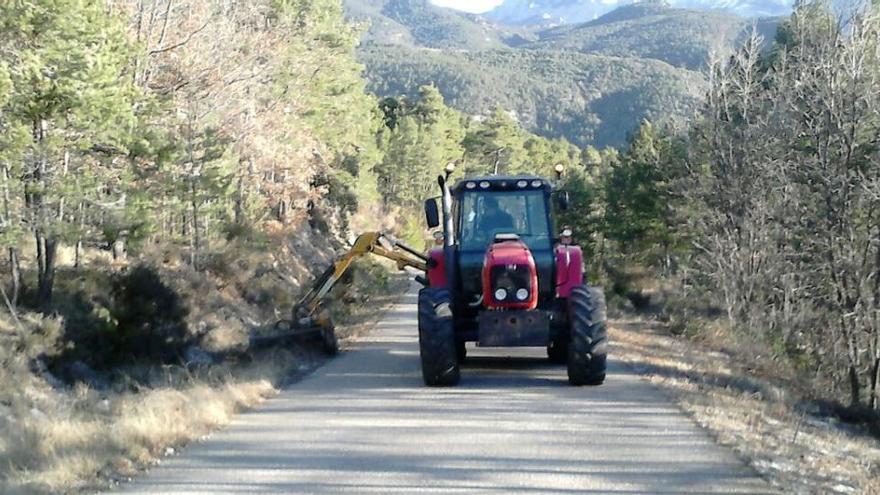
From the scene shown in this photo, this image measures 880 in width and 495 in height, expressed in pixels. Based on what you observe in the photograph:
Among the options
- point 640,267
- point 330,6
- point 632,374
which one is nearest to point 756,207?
point 632,374

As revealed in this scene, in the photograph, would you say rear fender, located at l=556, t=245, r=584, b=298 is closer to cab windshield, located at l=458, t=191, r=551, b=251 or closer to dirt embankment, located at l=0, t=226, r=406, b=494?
cab windshield, located at l=458, t=191, r=551, b=251

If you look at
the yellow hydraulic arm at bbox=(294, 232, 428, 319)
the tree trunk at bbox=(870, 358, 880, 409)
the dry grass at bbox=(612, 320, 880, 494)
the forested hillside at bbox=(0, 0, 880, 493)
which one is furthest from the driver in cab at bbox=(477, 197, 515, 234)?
the tree trunk at bbox=(870, 358, 880, 409)

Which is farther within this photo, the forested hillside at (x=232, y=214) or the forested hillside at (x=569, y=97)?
the forested hillside at (x=569, y=97)

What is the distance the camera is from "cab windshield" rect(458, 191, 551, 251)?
14.3 meters

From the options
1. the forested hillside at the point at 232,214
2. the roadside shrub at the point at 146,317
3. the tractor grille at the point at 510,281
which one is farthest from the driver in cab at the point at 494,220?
the roadside shrub at the point at 146,317

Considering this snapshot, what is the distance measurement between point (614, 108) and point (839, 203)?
158 m

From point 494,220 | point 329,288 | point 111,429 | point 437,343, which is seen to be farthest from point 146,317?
point 111,429

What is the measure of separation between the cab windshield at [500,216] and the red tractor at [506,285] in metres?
0.01

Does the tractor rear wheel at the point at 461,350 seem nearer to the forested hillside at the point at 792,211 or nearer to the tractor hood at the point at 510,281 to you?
the tractor hood at the point at 510,281

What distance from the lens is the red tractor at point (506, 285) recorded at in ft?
41.5

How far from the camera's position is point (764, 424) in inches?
419

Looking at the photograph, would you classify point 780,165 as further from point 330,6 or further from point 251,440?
point 330,6

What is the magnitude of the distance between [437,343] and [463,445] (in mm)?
3461

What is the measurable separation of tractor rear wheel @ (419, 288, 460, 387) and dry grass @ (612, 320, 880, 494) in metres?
2.88
